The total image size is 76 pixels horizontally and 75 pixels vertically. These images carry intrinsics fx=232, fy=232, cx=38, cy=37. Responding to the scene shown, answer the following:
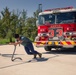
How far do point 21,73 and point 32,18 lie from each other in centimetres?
3379

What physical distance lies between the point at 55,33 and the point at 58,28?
353mm

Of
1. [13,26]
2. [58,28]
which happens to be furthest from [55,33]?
[13,26]

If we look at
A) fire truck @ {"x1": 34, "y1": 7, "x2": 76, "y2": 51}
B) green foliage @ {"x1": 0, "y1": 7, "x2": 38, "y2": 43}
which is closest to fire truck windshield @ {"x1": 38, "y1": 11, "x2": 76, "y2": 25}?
fire truck @ {"x1": 34, "y1": 7, "x2": 76, "y2": 51}

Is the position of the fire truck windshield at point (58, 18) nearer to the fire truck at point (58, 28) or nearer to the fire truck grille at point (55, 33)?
the fire truck at point (58, 28)

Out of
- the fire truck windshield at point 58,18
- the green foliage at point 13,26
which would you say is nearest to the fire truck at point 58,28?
the fire truck windshield at point 58,18

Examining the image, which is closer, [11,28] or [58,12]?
[58,12]

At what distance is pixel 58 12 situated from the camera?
14.3m

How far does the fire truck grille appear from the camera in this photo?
13836 millimetres

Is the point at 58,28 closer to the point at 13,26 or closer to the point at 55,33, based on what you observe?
the point at 55,33

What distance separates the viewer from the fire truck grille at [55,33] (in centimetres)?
1384

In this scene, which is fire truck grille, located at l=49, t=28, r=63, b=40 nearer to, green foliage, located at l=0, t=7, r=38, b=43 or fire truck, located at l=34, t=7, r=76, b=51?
fire truck, located at l=34, t=7, r=76, b=51

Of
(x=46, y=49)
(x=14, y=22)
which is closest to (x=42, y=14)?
(x=46, y=49)

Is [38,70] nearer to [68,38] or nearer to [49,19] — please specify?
[68,38]

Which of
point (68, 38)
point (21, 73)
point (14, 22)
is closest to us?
point (21, 73)
